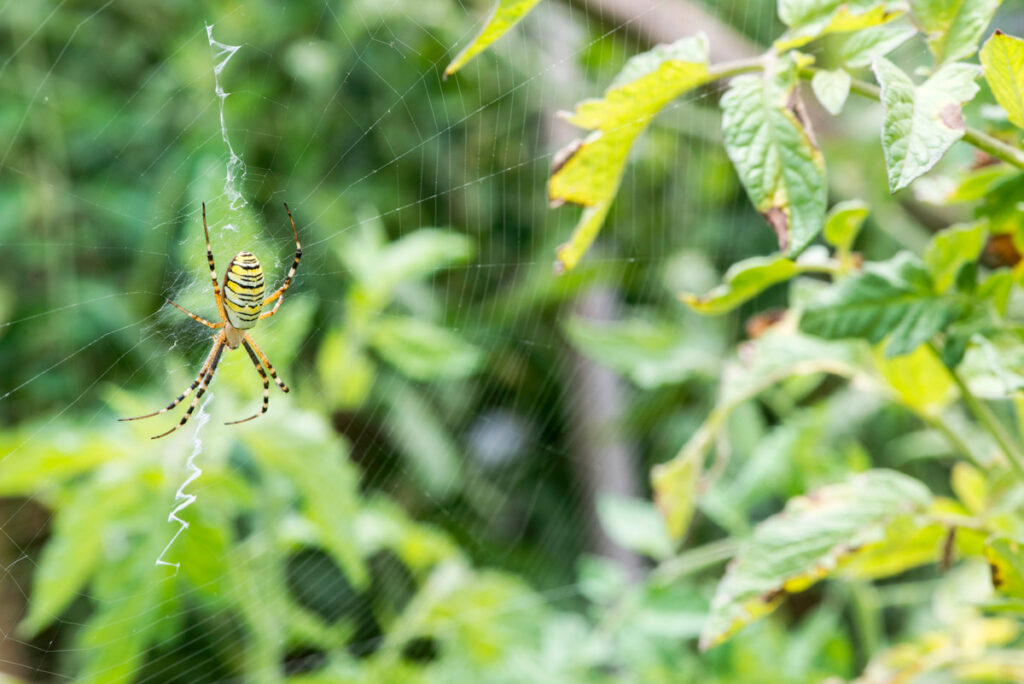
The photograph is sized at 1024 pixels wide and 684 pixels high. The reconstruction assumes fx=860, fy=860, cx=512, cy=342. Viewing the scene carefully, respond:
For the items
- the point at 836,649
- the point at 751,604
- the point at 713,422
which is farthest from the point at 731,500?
the point at 751,604

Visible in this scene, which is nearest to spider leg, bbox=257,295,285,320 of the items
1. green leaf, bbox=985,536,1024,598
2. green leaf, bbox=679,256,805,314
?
green leaf, bbox=679,256,805,314

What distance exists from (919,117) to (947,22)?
0.45ft

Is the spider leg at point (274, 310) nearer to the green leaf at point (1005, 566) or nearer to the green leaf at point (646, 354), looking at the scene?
the green leaf at point (646, 354)

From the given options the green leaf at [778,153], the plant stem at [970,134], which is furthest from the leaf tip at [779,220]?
the plant stem at [970,134]

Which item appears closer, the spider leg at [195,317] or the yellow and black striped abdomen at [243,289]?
the yellow and black striped abdomen at [243,289]

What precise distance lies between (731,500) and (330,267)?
46.3 inches

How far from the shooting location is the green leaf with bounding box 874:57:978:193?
0.52 m

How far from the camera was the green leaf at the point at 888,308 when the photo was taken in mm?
745

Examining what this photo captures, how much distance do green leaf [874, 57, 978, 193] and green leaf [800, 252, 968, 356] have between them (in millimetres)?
240

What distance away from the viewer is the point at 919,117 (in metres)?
0.54

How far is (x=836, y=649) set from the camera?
1.45 meters

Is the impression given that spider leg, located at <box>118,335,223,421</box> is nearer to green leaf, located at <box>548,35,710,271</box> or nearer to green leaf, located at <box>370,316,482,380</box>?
green leaf, located at <box>370,316,482,380</box>

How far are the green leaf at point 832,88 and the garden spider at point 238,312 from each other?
907 millimetres

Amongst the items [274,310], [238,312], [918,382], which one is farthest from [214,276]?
[918,382]
